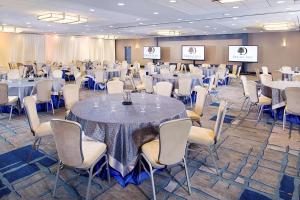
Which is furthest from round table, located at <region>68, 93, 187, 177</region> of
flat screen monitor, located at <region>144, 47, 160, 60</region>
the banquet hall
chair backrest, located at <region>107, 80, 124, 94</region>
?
flat screen monitor, located at <region>144, 47, 160, 60</region>

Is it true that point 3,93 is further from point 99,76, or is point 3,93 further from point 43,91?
point 99,76

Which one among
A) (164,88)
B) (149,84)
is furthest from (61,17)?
(164,88)

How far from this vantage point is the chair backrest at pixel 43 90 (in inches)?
217

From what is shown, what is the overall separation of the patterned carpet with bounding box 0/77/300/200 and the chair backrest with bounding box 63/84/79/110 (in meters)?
0.75

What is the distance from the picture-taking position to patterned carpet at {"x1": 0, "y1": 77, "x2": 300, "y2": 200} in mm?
2672

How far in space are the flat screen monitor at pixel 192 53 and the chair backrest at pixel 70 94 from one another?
14809 mm

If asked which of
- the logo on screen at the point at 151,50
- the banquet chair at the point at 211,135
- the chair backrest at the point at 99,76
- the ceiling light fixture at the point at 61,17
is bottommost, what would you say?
the banquet chair at the point at 211,135

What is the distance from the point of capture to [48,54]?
18.5m

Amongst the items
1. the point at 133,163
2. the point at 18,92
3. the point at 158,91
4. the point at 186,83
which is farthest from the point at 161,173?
the point at 18,92

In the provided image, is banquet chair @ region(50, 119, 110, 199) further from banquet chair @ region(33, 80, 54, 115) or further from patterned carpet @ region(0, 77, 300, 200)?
banquet chair @ region(33, 80, 54, 115)

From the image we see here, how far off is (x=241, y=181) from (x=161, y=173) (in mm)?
989

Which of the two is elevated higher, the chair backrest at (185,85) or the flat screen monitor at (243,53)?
the flat screen monitor at (243,53)

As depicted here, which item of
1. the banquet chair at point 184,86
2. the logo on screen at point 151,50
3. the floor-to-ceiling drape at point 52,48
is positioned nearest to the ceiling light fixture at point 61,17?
the banquet chair at point 184,86

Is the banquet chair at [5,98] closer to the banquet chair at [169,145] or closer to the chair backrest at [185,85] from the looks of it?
the banquet chair at [169,145]
